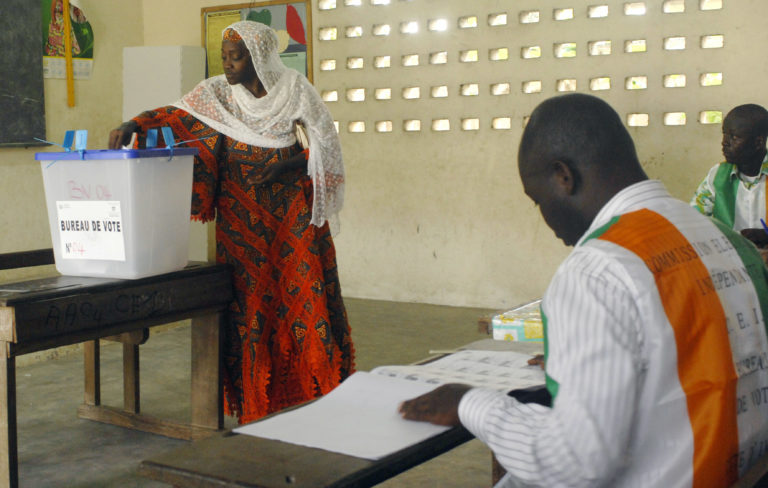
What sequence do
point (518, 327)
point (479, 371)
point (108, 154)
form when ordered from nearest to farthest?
point (479, 371)
point (518, 327)
point (108, 154)

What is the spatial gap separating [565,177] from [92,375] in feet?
10.6

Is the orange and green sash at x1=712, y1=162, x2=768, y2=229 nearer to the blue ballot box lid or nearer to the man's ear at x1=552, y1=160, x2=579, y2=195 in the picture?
the blue ballot box lid

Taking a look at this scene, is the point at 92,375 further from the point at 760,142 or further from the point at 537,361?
the point at 760,142

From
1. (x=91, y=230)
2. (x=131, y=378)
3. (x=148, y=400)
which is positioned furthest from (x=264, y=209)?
(x=148, y=400)

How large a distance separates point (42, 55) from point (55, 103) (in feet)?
1.14

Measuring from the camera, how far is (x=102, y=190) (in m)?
2.71

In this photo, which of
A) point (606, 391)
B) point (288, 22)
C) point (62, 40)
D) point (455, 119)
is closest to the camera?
point (606, 391)

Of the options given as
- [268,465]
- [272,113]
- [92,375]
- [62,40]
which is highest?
[62,40]

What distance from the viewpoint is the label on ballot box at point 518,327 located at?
1975mm

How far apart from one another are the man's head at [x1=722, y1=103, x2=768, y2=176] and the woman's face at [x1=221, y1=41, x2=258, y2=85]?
84.3 inches

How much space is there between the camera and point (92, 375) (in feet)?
13.1

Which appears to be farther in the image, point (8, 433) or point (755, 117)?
point (755, 117)

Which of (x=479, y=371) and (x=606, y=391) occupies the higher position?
(x=606, y=391)

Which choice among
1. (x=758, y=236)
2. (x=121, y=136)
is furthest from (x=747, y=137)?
(x=121, y=136)
